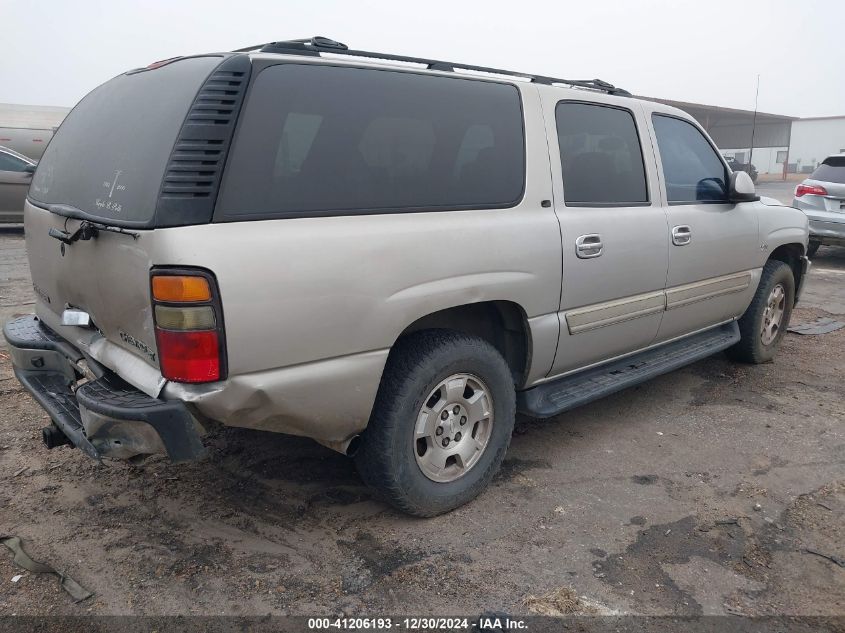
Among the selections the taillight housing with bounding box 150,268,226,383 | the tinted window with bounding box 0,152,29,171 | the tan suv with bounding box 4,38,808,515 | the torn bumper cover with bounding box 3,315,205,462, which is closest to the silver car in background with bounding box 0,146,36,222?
the tinted window with bounding box 0,152,29,171

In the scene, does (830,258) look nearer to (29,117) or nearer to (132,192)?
(132,192)

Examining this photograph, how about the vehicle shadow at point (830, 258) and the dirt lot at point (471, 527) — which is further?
the vehicle shadow at point (830, 258)

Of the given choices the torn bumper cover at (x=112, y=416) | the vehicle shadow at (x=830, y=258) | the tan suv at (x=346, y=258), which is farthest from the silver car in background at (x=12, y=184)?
the vehicle shadow at (x=830, y=258)

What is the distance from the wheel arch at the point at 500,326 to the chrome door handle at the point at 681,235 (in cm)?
125

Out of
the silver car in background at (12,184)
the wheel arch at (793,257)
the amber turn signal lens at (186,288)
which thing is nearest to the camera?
the amber turn signal lens at (186,288)

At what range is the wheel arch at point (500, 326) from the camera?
120 inches

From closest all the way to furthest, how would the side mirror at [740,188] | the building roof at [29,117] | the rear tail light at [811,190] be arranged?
the side mirror at [740,188], the rear tail light at [811,190], the building roof at [29,117]

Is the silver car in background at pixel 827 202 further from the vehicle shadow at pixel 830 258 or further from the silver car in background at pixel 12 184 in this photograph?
the silver car in background at pixel 12 184

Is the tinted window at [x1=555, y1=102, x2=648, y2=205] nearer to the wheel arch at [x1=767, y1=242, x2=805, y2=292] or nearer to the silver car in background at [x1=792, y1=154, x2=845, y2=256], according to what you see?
the wheel arch at [x1=767, y1=242, x2=805, y2=292]

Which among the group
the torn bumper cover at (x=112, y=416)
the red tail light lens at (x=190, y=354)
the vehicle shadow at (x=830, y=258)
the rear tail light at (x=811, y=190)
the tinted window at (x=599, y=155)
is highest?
the tinted window at (x=599, y=155)

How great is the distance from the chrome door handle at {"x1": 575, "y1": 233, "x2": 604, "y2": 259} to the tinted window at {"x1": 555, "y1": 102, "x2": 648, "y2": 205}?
0.62 feet

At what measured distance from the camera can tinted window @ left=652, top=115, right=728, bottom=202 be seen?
13.1 feet

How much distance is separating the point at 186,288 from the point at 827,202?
941cm

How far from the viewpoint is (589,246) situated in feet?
10.8
